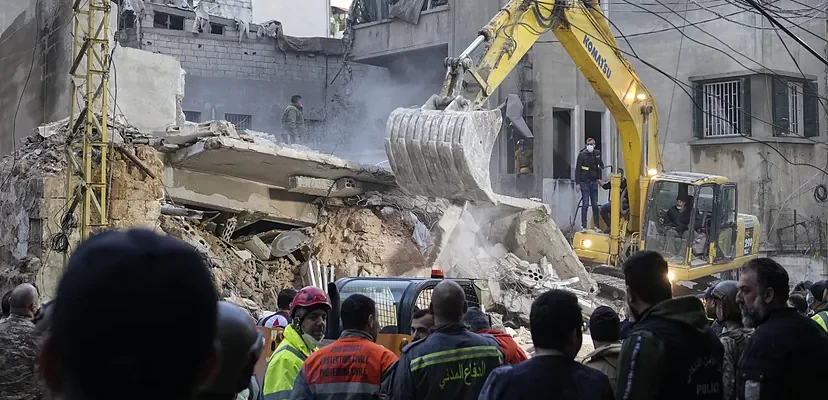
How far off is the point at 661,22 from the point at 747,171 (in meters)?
4.65

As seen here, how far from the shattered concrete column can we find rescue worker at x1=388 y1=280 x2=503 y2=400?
11203 millimetres

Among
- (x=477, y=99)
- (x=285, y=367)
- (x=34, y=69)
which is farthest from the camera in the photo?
(x=34, y=69)

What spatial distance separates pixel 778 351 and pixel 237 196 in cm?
1063

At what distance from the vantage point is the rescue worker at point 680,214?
14.5 meters

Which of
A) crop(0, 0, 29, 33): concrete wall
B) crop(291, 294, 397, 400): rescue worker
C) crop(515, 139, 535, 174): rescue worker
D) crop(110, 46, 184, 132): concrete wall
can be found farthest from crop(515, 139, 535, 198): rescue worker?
crop(291, 294, 397, 400): rescue worker

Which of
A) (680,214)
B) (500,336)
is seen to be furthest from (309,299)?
(680,214)

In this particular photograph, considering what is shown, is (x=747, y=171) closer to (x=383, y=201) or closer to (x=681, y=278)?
(x=681, y=278)

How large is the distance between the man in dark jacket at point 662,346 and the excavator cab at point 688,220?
1125 centimetres

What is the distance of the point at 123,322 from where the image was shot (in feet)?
3.69

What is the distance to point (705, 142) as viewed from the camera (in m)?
23.1

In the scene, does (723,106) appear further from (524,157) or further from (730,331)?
(730,331)

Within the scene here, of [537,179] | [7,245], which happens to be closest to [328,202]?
[7,245]

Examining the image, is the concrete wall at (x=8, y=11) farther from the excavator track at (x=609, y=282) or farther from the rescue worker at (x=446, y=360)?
the rescue worker at (x=446, y=360)

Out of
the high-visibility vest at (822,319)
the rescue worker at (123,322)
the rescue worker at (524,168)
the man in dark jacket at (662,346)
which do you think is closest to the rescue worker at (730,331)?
the high-visibility vest at (822,319)
